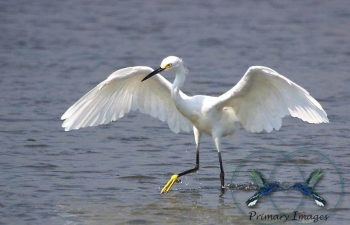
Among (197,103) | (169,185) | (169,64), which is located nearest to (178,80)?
(169,64)

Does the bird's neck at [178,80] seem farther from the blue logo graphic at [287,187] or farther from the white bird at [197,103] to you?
the blue logo graphic at [287,187]

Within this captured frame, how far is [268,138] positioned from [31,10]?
17.0 metres

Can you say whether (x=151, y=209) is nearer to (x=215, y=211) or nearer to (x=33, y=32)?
(x=215, y=211)

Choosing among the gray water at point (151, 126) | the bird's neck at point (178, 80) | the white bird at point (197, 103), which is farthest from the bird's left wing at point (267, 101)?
the gray water at point (151, 126)

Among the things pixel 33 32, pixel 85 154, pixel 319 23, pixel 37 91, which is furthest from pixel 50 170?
pixel 319 23

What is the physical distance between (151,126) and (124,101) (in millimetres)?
2989

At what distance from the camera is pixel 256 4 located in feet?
102

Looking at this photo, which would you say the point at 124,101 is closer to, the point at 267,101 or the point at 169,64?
the point at 169,64

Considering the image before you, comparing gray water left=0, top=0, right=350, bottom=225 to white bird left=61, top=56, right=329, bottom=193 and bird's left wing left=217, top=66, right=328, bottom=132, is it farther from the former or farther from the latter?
bird's left wing left=217, top=66, right=328, bottom=132

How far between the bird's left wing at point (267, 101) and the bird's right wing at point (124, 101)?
1.17m

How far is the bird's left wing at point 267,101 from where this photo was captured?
10328 mm

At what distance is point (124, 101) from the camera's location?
1209 cm

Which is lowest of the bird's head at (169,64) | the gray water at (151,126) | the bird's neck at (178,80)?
the gray water at (151,126)

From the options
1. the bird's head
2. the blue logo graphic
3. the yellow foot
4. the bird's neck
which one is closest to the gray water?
the blue logo graphic
